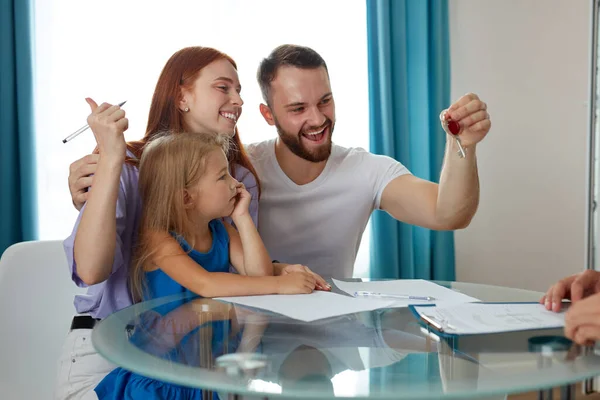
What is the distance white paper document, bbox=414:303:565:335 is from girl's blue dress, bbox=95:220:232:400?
362 millimetres

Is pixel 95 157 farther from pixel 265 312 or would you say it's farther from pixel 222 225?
pixel 265 312

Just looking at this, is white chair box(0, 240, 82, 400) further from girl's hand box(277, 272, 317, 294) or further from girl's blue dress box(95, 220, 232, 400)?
girl's hand box(277, 272, 317, 294)

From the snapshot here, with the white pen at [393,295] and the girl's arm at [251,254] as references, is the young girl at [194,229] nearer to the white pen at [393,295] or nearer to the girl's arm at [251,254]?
the girl's arm at [251,254]

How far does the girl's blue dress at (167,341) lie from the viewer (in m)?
1.07

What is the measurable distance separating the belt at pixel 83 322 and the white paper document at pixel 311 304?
0.37 metres

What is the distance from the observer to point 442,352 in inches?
40.7

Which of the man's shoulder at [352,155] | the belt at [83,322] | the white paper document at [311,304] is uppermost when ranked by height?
the man's shoulder at [352,155]

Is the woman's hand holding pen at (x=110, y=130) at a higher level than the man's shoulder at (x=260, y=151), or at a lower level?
higher

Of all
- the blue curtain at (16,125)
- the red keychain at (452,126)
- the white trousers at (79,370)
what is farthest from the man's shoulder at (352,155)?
the blue curtain at (16,125)

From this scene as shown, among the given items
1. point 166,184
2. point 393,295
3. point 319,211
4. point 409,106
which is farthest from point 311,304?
point 409,106

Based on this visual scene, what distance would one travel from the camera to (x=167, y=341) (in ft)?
3.68

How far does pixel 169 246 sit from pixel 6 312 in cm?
52

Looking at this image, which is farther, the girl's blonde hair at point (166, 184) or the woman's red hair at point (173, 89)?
the woman's red hair at point (173, 89)

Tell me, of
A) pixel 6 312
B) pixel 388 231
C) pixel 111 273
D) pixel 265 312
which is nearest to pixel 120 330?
pixel 265 312
